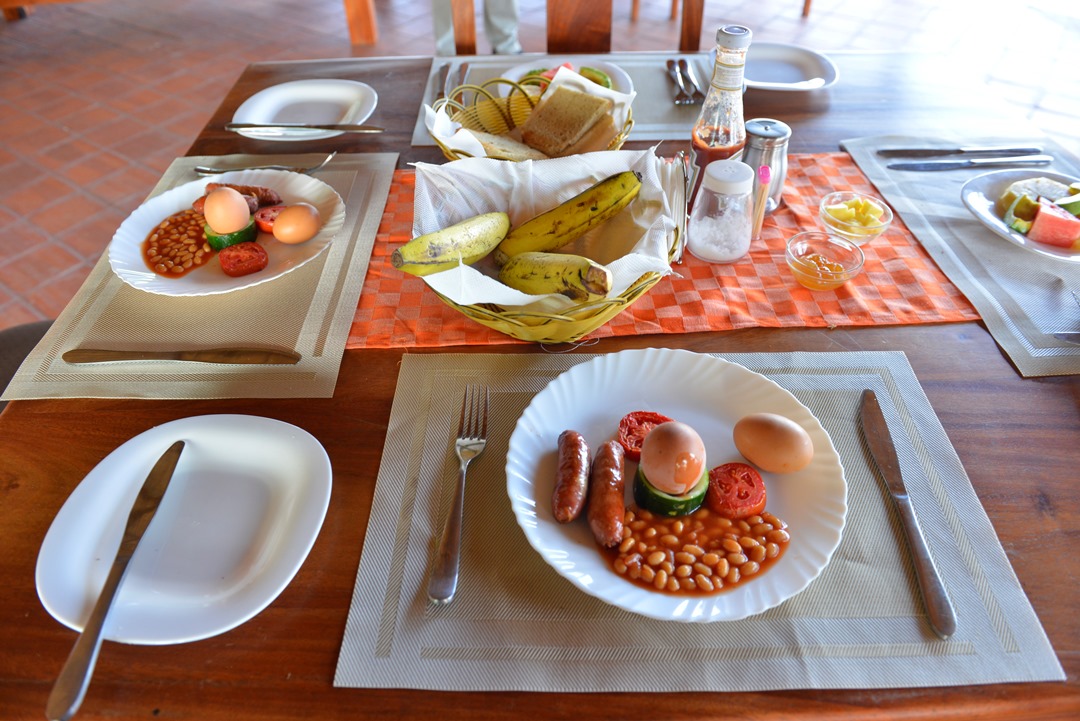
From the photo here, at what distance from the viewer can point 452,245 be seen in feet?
2.43

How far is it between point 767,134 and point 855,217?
0.17 meters

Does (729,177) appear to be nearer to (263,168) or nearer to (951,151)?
(951,151)

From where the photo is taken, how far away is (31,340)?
42.5 inches

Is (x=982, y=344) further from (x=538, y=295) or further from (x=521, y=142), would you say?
(x=521, y=142)

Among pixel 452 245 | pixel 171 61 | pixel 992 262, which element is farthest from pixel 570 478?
pixel 171 61

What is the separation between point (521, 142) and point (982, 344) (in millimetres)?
690

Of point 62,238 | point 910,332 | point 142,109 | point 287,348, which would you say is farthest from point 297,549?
point 142,109

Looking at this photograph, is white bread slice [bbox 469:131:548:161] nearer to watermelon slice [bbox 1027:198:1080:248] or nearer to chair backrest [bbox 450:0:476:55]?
chair backrest [bbox 450:0:476:55]

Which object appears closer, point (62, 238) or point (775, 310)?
point (775, 310)

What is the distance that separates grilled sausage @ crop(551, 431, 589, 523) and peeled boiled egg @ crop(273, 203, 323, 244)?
1.69 feet

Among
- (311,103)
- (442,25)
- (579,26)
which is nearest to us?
(311,103)

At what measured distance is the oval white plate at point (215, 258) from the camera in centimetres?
84

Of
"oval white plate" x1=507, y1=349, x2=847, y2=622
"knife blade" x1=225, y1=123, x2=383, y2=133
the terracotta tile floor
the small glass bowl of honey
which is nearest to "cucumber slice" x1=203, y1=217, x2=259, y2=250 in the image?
"knife blade" x1=225, y1=123, x2=383, y2=133

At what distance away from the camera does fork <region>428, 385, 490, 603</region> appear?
558mm
